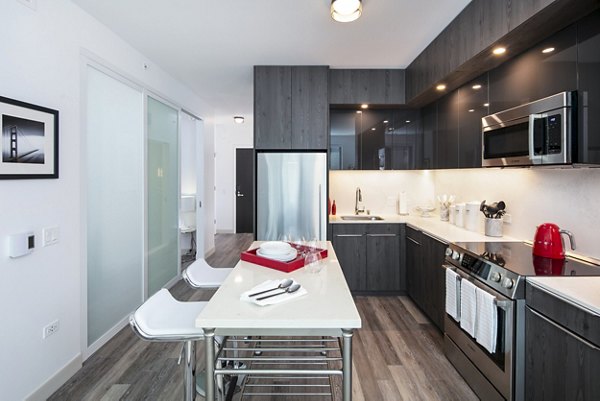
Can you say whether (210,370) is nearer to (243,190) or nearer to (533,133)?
(533,133)

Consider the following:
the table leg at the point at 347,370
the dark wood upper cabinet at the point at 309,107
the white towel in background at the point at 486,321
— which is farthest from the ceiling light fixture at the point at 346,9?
the table leg at the point at 347,370

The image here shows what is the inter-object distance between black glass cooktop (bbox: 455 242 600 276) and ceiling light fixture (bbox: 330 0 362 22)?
185 cm

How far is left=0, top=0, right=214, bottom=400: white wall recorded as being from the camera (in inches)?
74.2

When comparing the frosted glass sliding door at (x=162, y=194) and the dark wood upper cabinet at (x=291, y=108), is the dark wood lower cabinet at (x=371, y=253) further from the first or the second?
the frosted glass sliding door at (x=162, y=194)

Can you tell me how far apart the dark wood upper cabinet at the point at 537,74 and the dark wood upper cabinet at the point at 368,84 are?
1.46 meters

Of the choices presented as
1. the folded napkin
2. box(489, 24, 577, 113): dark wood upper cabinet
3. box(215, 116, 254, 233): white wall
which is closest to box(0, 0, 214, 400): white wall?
the folded napkin

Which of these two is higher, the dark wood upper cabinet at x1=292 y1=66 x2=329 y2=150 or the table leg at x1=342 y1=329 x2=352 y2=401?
the dark wood upper cabinet at x1=292 y1=66 x2=329 y2=150

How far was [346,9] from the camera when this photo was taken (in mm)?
2297

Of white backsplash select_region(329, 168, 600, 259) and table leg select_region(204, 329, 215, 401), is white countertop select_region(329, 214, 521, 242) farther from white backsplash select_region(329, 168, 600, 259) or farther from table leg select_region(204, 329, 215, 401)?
table leg select_region(204, 329, 215, 401)

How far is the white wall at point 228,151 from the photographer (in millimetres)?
8023

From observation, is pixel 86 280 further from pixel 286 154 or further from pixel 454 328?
pixel 454 328

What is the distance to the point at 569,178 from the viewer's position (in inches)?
87.8

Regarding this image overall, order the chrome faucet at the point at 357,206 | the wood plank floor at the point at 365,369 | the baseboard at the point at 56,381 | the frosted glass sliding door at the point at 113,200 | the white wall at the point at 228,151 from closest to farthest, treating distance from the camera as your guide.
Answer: the baseboard at the point at 56,381 < the wood plank floor at the point at 365,369 < the frosted glass sliding door at the point at 113,200 < the chrome faucet at the point at 357,206 < the white wall at the point at 228,151

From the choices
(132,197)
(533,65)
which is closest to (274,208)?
(132,197)
